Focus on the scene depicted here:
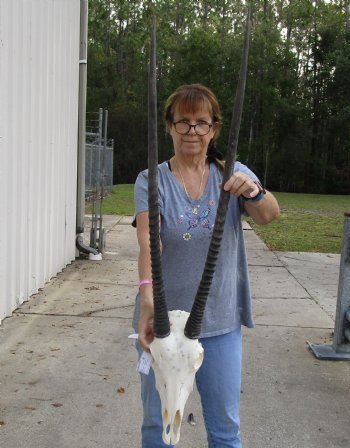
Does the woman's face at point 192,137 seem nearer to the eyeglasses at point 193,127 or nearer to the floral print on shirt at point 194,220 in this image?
the eyeglasses at point 193,127

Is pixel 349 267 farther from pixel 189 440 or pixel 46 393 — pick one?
pixel 46 393

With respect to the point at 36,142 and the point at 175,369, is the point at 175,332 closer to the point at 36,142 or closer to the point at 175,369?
the point at 175,369

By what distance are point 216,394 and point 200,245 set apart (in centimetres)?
62

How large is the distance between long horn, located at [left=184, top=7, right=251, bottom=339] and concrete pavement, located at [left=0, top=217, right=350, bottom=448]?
5.19ft

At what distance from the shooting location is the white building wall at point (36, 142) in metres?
5.26

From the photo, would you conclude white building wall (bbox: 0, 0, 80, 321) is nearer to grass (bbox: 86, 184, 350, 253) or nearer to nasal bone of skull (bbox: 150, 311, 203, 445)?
nasal bone of skull (bbox: 150, 311, 203, 445)

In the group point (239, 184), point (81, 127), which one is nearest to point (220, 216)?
point (239, 184)

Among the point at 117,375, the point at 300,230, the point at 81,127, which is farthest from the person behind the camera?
the point at 300,230

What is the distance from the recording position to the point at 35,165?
20.2 ft

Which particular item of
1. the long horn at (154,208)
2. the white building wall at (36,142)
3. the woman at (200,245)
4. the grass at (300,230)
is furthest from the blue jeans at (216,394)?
the grass at (300,230)

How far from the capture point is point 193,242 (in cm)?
221

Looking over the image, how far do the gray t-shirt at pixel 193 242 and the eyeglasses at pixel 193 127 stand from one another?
17 centimetres

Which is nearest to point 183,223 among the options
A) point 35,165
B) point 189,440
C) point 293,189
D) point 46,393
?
point 189,440

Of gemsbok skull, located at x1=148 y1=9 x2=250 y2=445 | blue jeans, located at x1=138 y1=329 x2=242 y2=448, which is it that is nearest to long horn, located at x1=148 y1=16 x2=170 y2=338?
gemsbok skull, located at x1=148 y1=9 x2=250 y2=445
